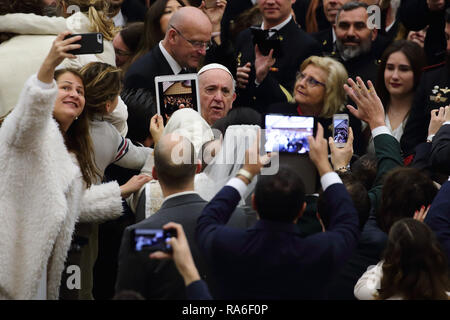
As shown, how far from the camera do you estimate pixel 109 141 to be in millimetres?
4996

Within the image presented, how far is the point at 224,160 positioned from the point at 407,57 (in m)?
2.06

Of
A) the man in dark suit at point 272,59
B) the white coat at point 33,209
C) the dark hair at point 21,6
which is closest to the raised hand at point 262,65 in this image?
the man in dark suit at point 272,59

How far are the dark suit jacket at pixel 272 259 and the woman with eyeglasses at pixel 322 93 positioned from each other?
2.44m

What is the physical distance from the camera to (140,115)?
18.5 feet

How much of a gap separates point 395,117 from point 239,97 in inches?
42.6

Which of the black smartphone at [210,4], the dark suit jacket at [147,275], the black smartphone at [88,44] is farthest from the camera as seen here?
the black smartphone at [210,4]

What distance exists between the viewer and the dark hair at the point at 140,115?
561 cm

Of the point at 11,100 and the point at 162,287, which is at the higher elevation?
the point at 11,100

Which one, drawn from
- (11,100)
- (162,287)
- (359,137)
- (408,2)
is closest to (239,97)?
(359,137)

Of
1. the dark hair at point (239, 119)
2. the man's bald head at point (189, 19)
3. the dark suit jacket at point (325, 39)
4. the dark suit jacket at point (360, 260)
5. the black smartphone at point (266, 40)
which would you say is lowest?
the dark suit jacket at point (360, 260)

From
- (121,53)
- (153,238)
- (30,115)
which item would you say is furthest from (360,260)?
(121,53)

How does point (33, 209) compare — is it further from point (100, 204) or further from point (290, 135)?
point (290, 135)

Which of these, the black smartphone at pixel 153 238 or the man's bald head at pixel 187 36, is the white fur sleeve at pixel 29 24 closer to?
the man's bald head at pixel 187 36

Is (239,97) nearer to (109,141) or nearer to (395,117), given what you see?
(395,117)
